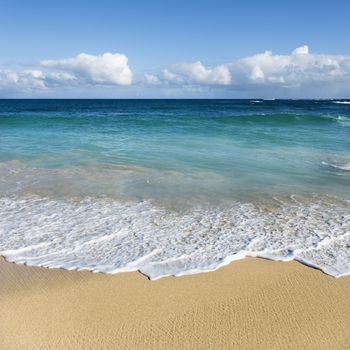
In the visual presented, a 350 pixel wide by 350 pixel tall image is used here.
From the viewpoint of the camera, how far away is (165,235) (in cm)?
645

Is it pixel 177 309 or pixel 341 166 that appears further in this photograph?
pixel 341 166

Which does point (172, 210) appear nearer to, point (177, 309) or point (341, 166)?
point (177, 309)

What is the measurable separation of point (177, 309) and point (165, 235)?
2.18 m

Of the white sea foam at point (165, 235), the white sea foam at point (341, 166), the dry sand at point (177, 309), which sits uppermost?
the white sea foam at point (341, 166)

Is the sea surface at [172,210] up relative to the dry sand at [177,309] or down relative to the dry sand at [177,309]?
up

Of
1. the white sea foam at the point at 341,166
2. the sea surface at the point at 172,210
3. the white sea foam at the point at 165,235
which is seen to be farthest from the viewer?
the white sea foam at the point at 341,166

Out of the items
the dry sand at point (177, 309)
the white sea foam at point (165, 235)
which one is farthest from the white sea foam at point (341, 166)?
the dry sand at point (177, 309)

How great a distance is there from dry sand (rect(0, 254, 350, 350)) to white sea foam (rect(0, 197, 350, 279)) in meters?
0.33

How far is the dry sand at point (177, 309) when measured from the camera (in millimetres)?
3850

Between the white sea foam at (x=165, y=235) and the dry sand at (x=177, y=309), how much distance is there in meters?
0.33

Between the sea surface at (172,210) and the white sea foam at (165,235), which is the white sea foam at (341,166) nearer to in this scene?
the sea surface at (172,210)

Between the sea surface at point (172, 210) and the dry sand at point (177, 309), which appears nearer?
the dry sand at point (177, 309)

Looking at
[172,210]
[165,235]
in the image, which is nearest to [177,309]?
[165,235]

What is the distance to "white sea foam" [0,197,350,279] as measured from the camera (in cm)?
550
